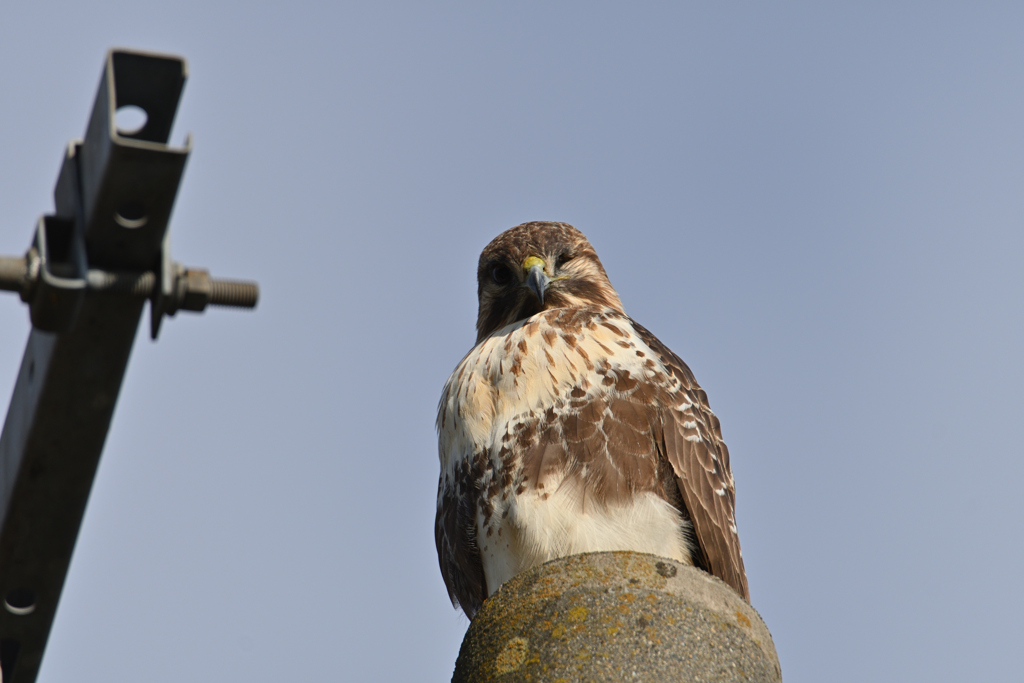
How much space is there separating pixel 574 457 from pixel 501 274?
1.77 m

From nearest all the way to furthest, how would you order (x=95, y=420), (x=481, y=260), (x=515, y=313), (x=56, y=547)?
→ (x=95, y=420)
(x=56, y=547)
(x=515, y=313)
(x=481, y=260)

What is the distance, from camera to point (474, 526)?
15.0 ft

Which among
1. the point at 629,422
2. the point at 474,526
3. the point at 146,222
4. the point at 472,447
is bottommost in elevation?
the point at 474,526

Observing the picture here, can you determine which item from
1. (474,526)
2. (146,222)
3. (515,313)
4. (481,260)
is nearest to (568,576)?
(474,526)

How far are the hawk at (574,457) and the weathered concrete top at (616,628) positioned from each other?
1.11 metres

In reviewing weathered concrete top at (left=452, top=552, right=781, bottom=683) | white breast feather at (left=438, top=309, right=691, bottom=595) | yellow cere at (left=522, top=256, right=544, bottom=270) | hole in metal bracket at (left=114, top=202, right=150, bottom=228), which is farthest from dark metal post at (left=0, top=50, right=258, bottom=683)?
yellow cere at (left=522, top=256, right=544, bottom=270)

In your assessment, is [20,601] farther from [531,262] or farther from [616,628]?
[531,262]

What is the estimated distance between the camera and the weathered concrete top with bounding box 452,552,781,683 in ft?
9.31

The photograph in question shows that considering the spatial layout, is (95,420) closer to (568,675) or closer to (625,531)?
(568,675)

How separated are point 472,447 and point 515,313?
122 cm

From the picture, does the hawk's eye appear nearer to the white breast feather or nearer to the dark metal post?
the white breast feather

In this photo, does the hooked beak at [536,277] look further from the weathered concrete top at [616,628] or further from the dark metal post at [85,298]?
the dark metal post at [85,298]

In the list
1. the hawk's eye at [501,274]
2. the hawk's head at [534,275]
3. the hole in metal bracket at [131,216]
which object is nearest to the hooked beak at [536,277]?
the hawk's head at [534,275]

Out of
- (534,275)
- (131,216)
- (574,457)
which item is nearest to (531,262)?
(534,275)
